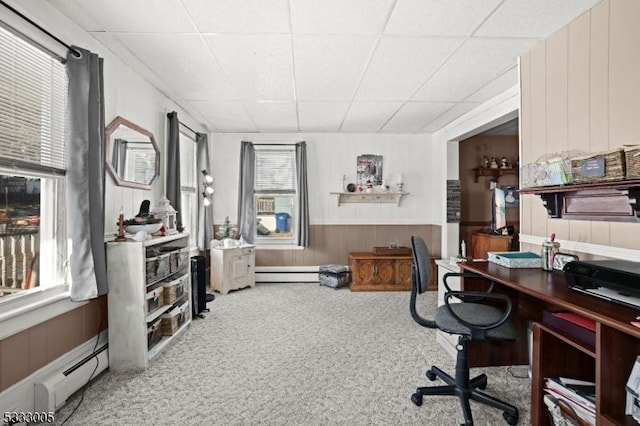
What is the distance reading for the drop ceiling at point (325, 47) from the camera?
2.08 m

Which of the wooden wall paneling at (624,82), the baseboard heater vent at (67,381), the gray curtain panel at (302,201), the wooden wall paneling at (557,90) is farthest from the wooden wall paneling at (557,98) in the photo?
the baseboard heater vent at (67,381)

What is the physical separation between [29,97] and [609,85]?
3530 millimetres

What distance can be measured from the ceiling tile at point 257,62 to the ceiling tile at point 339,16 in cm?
25

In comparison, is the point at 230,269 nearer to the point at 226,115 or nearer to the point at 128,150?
the point at 226,115

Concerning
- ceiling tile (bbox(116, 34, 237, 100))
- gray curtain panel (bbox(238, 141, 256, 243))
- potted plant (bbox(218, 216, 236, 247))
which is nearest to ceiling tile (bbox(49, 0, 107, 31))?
ceiling tile (bbox(116, 34, 237, 100))

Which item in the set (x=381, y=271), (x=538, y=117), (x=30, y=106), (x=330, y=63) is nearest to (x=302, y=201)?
(x=381, y=271)

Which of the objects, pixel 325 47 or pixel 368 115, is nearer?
pixel 325 47

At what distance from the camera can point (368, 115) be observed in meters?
4.42

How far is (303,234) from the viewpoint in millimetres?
5254

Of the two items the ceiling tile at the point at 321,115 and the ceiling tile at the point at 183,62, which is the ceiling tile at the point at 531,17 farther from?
the ceiling tile at the point at 183,62

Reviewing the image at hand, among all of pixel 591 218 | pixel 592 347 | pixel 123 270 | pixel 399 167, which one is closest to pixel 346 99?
pixel 399 167

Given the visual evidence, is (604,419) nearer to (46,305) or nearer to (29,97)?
(46,305)

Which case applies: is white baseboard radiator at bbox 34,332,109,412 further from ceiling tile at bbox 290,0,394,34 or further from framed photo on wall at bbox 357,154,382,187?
framed photo on wall at bbox 357,154,382,187

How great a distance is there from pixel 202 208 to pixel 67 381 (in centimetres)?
295
